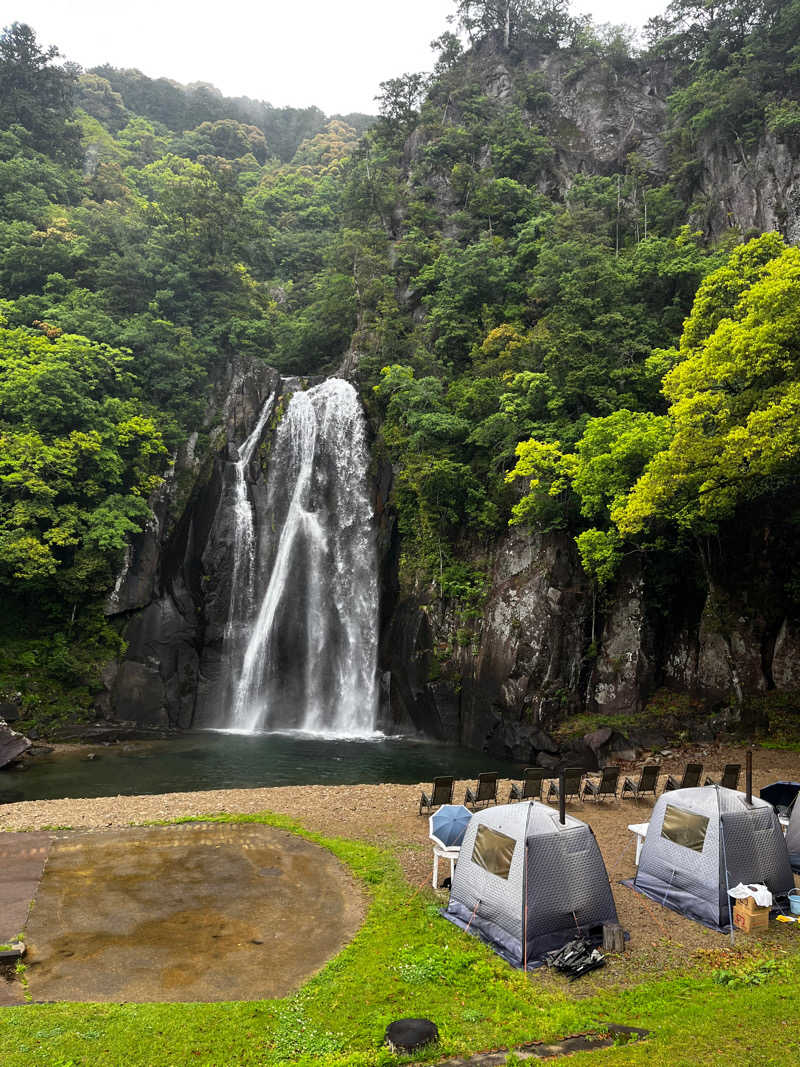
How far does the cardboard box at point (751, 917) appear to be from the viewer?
9.07 meters

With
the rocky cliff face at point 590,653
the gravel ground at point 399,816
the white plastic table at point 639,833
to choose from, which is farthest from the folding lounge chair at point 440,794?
the rocky cliff face at point 590,653

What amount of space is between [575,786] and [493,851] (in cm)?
672

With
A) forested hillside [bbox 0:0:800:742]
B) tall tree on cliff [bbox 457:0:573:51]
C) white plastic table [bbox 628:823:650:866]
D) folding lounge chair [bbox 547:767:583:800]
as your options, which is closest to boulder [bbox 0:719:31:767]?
forested hillside [bbox 0:0:800:742]

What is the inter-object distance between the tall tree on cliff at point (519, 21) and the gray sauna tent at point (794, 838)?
191 ft

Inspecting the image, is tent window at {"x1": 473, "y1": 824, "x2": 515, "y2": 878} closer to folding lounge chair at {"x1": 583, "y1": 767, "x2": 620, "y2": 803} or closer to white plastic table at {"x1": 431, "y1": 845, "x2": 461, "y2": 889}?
white plastic table at {"x1": 431, "y1": 845, "x2": 461, "y2": 889}

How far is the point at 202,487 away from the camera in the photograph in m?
31.1

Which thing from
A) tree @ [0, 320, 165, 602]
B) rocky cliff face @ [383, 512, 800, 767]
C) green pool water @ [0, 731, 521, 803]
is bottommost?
green pool water @ [0, 731, 521, 803]

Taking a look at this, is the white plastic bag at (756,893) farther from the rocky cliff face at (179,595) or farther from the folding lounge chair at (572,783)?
the rocky cliff face at (179,595)

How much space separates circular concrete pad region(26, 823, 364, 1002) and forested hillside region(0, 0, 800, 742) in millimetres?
13686

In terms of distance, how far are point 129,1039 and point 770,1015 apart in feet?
21.4

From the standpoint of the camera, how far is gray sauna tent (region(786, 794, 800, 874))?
11109 mm

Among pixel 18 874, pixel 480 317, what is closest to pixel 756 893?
pixel 18 874

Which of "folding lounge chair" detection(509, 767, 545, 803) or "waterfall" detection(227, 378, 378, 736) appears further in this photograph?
"waterfall" detection(227, 378, 378, 736)

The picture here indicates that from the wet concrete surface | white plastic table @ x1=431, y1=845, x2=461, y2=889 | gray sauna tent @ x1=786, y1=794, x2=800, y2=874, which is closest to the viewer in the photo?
the wet concrete surface
